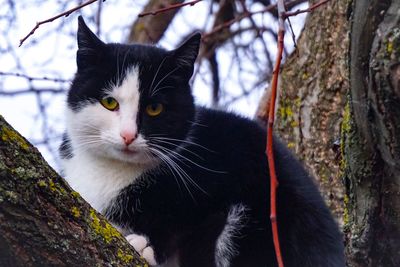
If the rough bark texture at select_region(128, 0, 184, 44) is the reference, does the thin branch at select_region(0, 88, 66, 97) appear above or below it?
below

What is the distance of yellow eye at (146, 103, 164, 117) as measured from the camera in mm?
2252

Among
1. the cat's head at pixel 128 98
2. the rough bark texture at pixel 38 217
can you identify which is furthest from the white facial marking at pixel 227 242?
the rough bark texture at pixel 38 217

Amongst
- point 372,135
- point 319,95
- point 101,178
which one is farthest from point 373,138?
point 319,95

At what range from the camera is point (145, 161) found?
2273 mm

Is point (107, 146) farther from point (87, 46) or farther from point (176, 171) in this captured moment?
point (87, 46)

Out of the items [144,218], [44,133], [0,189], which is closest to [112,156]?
[144,218]

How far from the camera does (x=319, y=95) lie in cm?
294

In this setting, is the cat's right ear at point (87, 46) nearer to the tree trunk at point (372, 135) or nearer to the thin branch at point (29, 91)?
the tree trunk at point (372, 135)

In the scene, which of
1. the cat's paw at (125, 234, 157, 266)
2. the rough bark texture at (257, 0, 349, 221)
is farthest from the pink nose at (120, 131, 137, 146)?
the rough bark texture at (257, 0, 349, 221)

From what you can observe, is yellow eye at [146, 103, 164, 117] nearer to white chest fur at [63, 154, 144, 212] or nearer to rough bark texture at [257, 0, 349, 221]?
white chest fur at [63, 154, 144, 212]

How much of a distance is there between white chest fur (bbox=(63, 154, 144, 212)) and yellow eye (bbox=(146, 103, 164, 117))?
0.21 metres

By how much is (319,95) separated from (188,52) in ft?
2.78

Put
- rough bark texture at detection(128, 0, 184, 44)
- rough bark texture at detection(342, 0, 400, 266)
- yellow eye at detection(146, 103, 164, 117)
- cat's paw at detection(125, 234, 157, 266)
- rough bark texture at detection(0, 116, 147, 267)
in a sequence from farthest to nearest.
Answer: rough bark texture at detection(128, 0, 184, 44)
yellow eye at detection(146, 103, 164, 117)
cat's paw at detection(125, 234, 157, 266)
rough bark texture at detection(0, 116, 147, 267)
rough bark texture at detection(342, 0, 400, 266)

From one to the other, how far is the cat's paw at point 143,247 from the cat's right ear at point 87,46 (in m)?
0.66
